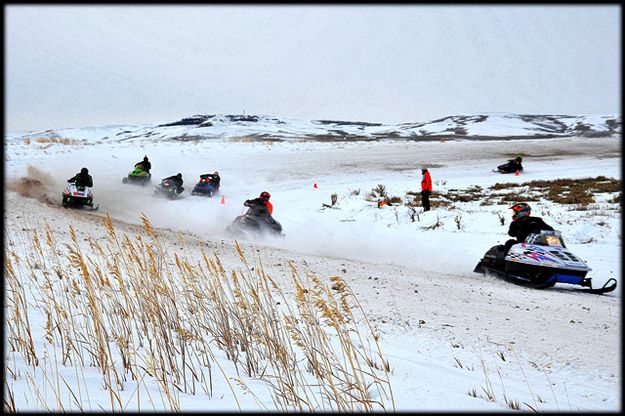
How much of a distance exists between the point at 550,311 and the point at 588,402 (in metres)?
3.43

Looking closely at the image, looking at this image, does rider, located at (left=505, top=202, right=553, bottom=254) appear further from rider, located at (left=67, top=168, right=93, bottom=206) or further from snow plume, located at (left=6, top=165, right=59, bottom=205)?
snow plume, located at (left=6, top=165, right=59, bottom=205)

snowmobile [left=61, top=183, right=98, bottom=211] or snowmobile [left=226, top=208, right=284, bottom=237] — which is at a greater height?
snowmobile [left=61, top=183, right=98, bottom=211]

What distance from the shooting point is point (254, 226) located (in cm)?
1471

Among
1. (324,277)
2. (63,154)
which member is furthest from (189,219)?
(63,154)

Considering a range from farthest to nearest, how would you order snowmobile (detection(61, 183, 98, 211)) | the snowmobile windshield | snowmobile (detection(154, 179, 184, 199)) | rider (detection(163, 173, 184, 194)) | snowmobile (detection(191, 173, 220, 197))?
snowmobile (detection(191, 173, 220, 197)) < rider (detection(163, 173, 184, 194)) < snowmobile (detection(154, 179, 184, 199)) < snowmobile (detection(61, 183, 98, 211)) < the snowmobile windshield

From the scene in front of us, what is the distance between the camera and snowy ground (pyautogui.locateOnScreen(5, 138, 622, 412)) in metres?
4.21

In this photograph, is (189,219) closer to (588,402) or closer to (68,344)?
(68,344)

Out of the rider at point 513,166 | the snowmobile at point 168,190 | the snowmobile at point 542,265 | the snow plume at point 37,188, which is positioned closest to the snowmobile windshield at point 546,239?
the snowmobile at point 542,265

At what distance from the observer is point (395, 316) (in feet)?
21.6

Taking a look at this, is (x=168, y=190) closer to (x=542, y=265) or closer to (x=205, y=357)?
(x=542, y=265)

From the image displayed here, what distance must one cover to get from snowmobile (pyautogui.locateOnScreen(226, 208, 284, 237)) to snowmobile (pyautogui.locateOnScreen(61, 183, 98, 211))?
24.4ft

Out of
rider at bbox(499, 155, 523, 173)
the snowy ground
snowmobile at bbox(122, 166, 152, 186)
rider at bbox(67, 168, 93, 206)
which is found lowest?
the snowy ground

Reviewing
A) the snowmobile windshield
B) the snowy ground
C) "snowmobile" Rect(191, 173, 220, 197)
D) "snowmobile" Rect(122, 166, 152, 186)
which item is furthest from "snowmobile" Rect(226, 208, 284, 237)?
"snowmobile" Rect(122, 166, 152, 186)

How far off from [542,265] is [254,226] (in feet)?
29.6
